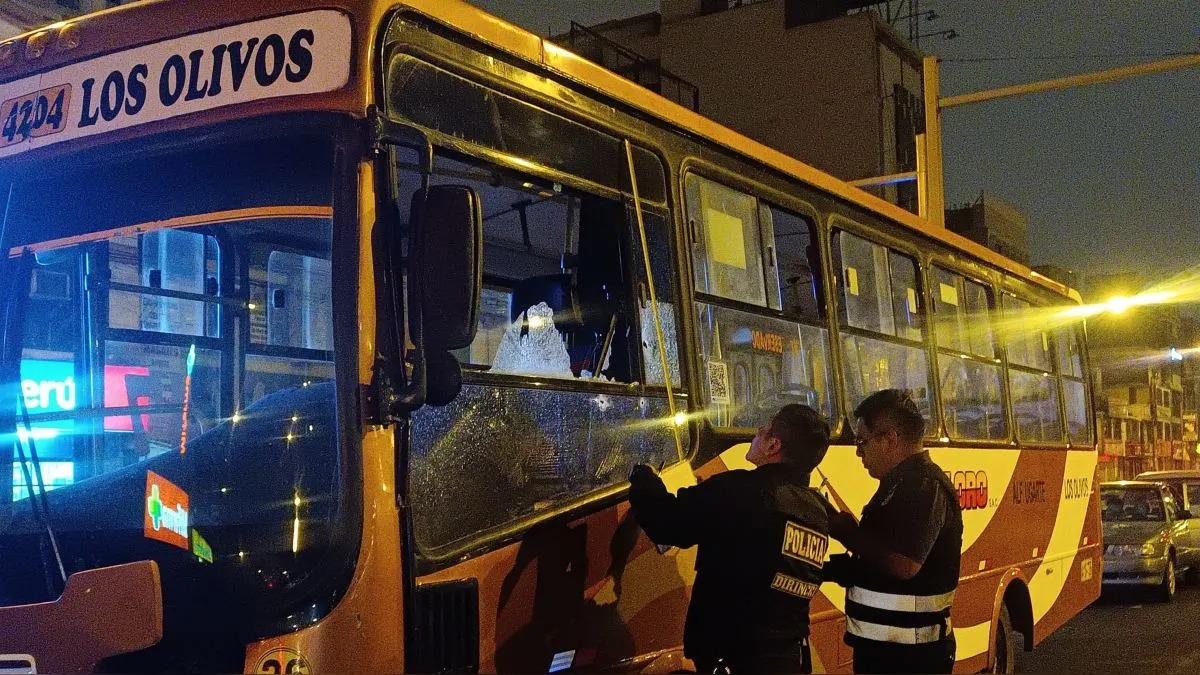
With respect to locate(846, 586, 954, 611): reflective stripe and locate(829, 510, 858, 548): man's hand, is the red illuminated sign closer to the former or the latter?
locate(829, 510, 858, 548): man's hand

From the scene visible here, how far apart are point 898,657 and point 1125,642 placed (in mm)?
9660

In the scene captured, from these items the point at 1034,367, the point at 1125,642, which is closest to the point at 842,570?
the point at 1034,367

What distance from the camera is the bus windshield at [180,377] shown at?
3.40m

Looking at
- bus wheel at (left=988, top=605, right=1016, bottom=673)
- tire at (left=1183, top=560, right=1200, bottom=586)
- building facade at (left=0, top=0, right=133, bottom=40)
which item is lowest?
tire at (left=1183, top=560, right=1200, bottom=586)

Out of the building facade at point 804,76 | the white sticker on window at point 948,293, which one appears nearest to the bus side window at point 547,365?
the white sticker on window at point 948,293

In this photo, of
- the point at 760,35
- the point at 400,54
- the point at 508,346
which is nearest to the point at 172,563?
the point at 508,346

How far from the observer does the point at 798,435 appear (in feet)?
13.8

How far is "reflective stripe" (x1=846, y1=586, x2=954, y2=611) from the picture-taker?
4.34 metres

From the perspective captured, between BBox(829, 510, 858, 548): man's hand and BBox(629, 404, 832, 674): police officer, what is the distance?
0.16m

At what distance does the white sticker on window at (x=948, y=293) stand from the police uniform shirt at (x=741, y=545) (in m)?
4.21

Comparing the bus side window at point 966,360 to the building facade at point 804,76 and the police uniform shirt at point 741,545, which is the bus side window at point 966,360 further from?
the building facade at point 804,76

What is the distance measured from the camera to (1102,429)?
45.1m

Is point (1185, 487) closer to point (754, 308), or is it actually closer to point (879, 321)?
point (879, 321)

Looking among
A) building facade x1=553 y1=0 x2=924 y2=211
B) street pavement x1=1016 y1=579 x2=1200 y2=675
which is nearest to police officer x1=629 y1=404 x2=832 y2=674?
street pavement x1=1016 y1=579 x2=1200 y2=675
